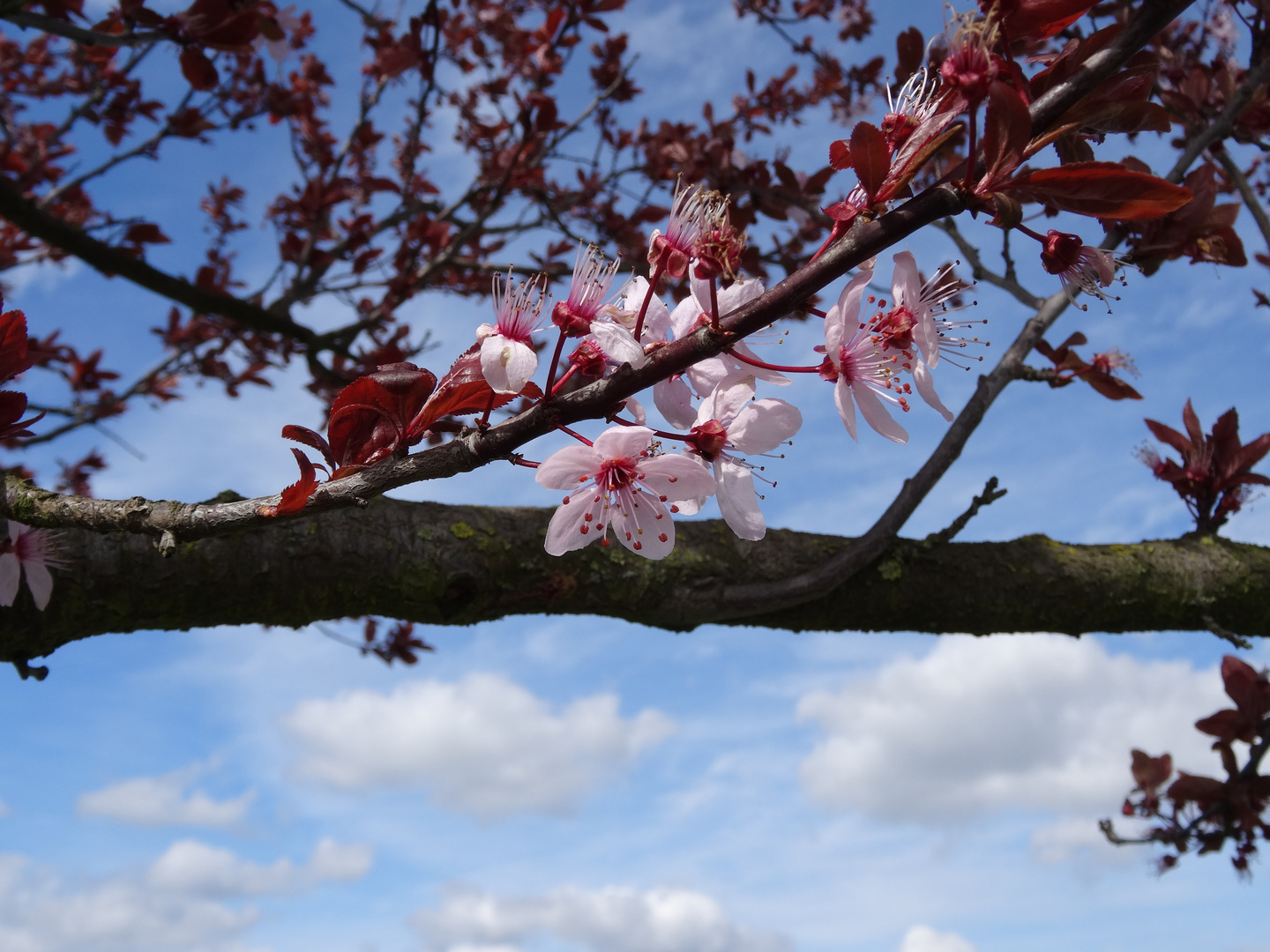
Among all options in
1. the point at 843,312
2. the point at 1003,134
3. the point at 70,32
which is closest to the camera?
the point at 1003,134

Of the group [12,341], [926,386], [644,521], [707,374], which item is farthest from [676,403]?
[12,341]

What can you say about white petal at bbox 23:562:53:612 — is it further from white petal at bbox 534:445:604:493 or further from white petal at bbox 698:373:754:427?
white petal at bbox 698:373:754:427

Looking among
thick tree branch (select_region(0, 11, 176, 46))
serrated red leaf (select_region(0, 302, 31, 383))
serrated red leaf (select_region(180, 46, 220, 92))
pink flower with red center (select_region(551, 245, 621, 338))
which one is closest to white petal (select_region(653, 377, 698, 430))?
pink flower with red center (select_region(551, 245, 621, 338))

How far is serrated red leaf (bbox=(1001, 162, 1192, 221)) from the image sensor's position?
85 centimetres

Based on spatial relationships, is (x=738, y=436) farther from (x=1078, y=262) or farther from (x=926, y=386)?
(x=1078, y=262)

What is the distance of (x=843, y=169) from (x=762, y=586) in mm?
1258

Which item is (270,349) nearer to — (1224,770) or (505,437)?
(505,437)

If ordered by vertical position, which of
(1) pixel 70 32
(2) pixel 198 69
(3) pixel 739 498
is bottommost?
(3) pixel 739 498

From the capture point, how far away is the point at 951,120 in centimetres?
95

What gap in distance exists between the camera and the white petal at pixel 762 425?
0.99 meters

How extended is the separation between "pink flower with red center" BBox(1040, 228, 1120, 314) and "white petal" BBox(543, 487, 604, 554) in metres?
0.58

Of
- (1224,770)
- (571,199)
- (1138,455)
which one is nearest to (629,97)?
(571,199)

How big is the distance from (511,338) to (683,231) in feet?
0.77

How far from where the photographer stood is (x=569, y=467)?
99 centimetres
